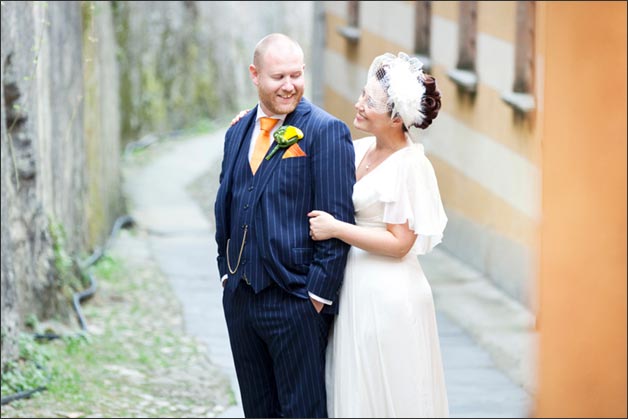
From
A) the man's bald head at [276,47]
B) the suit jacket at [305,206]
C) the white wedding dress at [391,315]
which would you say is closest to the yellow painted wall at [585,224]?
the white wedding dress at [391,315]

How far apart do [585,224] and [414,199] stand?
1.06 metres

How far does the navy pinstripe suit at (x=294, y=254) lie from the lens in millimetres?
3432

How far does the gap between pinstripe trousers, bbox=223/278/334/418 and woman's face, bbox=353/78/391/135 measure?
49 cm

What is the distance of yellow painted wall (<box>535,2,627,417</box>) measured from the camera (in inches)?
91.8

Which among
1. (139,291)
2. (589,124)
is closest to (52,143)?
(139,291)

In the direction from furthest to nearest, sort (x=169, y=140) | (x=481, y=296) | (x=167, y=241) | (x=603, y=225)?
(x=169, y=140) < (x=167, y=241) < (x=481, y=296) < (x=603, y=225)

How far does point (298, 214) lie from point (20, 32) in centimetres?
396

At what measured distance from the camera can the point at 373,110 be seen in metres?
3.43

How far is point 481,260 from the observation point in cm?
1020

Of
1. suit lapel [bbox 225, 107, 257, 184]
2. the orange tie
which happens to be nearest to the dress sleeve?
the orange tie

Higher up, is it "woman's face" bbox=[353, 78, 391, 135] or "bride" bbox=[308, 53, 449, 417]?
"woman's face" bbox=[353, 78, 391, 135]

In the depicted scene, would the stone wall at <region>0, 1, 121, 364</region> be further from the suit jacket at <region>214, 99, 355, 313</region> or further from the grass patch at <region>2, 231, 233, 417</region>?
the suit jacket at <region>214, 99, 355, 313</region>

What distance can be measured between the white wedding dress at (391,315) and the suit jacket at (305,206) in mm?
63

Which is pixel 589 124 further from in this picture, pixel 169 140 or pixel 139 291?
pixel 169 140
